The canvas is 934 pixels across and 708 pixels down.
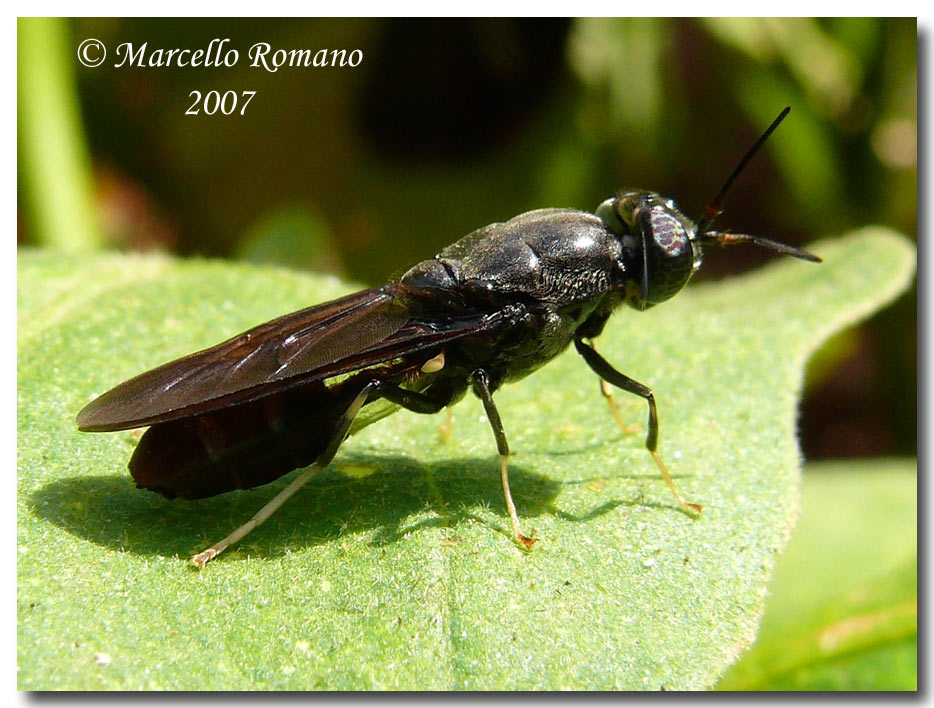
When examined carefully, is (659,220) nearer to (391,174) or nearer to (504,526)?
(504,526)

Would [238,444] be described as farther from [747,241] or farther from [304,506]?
[747,241]

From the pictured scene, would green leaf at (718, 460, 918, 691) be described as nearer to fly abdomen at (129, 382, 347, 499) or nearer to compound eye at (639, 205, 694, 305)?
compound eye at (639, 205, 694, 305)

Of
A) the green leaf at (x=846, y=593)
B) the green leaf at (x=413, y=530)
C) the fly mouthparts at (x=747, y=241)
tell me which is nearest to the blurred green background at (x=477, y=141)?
the green leaf at (x=846, y=593)

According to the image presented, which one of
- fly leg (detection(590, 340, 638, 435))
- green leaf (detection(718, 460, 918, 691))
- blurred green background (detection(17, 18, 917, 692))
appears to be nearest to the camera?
fly leg (detection(590, 340, 638, 435))

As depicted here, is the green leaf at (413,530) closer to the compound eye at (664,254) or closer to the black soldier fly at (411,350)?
the black soldier fly at (411,350)

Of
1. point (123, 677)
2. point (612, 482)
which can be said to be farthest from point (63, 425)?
point (612, 482)

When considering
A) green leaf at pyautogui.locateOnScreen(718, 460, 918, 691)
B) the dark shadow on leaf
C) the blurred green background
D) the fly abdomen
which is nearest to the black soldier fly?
the fly abdomen
